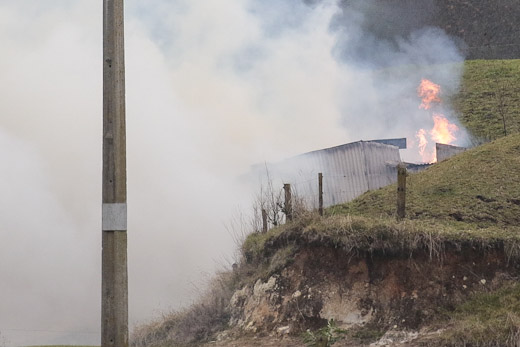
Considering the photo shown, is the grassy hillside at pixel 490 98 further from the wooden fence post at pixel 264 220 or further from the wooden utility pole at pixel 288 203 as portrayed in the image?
the wooden utility pole at pixel 288 203

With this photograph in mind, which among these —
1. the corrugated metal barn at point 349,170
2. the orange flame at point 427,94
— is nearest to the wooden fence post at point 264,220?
the corrugated metal barn at point 349,170

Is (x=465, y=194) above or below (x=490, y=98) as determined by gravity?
below

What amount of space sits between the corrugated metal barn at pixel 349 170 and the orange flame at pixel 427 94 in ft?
60.1

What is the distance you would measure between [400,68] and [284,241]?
52.5 m

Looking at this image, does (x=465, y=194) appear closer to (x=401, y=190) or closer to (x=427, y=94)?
(x=401, y=190)

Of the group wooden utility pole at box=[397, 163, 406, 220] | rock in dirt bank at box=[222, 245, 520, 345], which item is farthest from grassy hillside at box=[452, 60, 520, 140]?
rock in dirt bank at box=[222, 245, 520, 345]

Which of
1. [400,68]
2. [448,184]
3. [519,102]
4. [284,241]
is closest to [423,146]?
[519,102]

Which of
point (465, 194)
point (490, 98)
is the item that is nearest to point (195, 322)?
point (465, 194)

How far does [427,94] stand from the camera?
163 feet

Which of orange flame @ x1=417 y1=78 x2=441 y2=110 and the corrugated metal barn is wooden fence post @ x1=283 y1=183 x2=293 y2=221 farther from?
orange flame @ x1=417 y1=78 x2=441 y2=110

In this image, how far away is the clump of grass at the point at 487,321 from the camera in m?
12.1

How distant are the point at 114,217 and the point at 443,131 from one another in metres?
35.2

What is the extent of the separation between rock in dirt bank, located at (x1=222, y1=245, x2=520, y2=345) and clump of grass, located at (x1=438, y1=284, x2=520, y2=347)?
0.32 m

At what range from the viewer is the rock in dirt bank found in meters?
14.1
